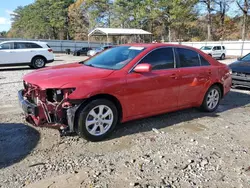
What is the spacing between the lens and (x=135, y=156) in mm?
3783

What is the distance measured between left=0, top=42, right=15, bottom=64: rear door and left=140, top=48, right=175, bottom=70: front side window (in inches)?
440

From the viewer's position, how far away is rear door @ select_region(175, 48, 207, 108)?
17.2ft

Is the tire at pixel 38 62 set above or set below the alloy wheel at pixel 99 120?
above

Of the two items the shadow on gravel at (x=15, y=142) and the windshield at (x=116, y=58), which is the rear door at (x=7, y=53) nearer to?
the shadow on gravel at (x=15, y=142)

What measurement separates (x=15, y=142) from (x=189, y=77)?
3413mm

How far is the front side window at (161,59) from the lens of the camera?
479 centimetres

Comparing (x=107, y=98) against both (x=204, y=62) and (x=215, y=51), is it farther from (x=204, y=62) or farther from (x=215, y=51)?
(x=215, y=51)

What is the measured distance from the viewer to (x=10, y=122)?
16.6 feet

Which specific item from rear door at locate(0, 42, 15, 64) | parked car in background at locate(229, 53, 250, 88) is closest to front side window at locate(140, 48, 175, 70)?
parked car in background at locate(229, 53, 250, 88)

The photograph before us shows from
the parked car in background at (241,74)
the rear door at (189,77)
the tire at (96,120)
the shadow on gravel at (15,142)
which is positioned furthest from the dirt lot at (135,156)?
the parked car in background at (241,74)

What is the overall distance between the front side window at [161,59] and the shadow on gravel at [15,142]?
7.50ft

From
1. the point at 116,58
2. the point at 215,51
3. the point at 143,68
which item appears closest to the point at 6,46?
the point at 116,58

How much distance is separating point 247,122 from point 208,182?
9.33 feet

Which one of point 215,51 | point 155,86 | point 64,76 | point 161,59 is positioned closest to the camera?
point 64,76
